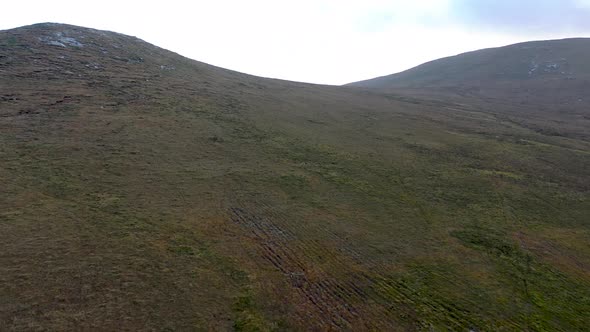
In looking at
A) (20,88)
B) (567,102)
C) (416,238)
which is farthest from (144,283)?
(567,102)

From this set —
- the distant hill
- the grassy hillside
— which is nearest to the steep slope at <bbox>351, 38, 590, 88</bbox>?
the distant hill

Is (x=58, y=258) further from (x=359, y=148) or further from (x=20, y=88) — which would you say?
(x=20, y=88)

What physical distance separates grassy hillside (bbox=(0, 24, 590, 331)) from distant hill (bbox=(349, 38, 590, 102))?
277 ft

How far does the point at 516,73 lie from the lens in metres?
160

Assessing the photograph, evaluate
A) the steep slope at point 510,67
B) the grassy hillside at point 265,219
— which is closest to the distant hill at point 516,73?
the steep slope at point 510,67

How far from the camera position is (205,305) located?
19078mm

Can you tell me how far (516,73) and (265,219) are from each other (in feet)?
547

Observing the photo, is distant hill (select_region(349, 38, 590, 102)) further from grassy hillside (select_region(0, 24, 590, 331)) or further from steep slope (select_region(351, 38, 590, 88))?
grassy hillside (select_region(0, 24, 590, 331))

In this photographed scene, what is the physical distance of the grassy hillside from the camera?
19609mm

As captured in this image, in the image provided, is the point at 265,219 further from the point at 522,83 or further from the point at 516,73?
the point at 516,73

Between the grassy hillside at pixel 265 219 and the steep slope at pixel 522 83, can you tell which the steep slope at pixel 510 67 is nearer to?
the steep slope at pixel 522 83

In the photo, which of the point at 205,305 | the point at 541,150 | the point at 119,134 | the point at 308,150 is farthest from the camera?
the point at 541,150

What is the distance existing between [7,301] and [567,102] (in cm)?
13824

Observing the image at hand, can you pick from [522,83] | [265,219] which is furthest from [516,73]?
[265,219]
